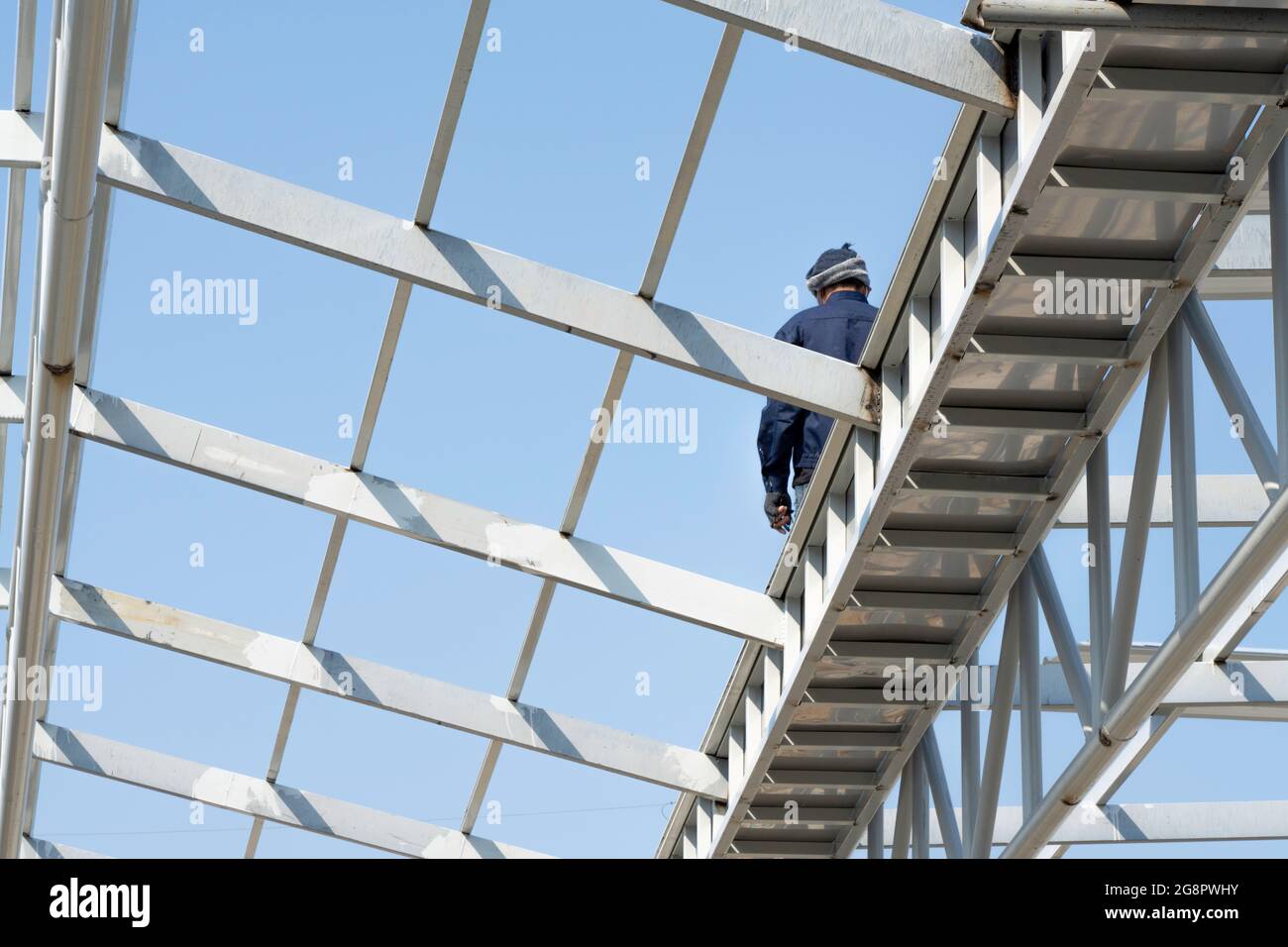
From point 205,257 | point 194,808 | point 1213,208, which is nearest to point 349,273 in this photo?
point 205,257

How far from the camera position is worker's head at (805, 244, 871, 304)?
392 inches

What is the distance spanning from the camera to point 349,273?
10805mm

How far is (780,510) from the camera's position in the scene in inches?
436

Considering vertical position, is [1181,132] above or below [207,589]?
below

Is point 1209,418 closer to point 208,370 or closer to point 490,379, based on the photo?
point 490,379

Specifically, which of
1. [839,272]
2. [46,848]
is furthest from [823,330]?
[46,848]

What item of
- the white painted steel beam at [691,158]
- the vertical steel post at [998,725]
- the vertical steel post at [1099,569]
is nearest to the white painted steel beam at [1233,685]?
the vertical steel post at [998,725]

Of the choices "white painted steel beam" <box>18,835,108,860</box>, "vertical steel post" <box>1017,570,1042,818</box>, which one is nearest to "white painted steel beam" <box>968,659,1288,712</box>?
"vertical steel post" <box>1017,570,1042,818</box>

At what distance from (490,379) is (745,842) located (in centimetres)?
475

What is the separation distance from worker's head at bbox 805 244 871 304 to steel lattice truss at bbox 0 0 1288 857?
0.55 metres

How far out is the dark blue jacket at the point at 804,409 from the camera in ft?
32.5

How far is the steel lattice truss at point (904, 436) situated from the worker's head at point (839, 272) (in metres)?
0.55

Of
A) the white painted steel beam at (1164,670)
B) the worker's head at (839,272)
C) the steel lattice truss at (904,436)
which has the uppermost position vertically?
the worker's head at (839,272)

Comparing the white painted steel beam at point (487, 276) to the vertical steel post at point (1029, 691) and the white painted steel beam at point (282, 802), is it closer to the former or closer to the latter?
the vertical steel post at point (1029, 691)
